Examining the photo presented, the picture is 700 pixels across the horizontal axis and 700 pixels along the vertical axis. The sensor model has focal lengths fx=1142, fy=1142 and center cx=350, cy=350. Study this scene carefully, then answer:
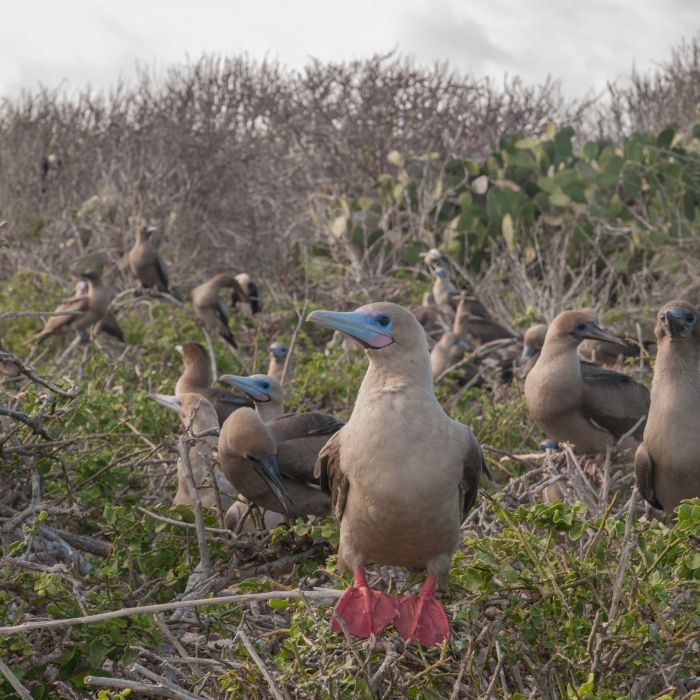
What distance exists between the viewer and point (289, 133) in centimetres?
1628

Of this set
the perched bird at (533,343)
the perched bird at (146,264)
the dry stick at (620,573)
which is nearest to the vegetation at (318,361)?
the dry stick at (620,573)

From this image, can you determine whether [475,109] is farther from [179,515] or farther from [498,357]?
[179,515]

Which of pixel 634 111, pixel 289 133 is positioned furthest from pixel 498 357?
pixel 634 111

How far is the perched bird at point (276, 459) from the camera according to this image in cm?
414

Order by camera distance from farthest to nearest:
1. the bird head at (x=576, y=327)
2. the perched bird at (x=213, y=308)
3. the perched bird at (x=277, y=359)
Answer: the perched bird at (x=213, y=308) → the perched bird at (x=277, y=359) → the bird head at (x=576, y=327)

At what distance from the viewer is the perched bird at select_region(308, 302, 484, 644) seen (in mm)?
3006

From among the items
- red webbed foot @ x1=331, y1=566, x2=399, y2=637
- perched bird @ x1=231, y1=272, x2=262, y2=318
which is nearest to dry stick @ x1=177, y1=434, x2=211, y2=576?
red webbed foot @ x1=331, y1=566, x2=399, y2=637

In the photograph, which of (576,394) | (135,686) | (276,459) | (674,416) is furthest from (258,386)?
(135,686)

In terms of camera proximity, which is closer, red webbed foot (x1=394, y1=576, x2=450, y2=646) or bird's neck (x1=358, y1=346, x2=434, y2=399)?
red webbed foot (x1=394, y1=576, x2=450, y2=646)

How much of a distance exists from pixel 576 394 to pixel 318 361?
1433 millimetres

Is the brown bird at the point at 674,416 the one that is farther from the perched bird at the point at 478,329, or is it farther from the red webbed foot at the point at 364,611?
the perched bird at the point at 478,329

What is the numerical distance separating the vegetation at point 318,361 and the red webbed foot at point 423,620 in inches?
2.1

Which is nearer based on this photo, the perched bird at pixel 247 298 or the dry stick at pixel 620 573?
the dry stick at pixel 620 573

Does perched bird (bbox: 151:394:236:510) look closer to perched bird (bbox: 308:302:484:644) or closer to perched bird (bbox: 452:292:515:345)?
perched bird (bbox: 308:302:484:644)
